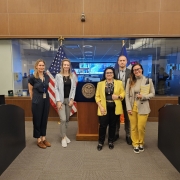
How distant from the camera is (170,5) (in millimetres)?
4801

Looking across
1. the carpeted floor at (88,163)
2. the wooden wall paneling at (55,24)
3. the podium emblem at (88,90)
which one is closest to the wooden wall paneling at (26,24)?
the wooden wall paneling at (55,24)

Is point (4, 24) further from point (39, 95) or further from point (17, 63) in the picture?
point (39, 95)

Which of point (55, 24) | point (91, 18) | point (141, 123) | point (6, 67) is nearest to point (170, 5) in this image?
point (91, 18)

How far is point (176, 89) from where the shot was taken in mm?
5289

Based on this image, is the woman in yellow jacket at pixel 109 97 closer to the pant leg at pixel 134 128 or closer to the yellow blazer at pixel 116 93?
the yellow blazer at pixel 116 93

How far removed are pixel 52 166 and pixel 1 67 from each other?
3830 mm

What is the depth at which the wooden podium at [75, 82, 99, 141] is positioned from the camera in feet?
11.4

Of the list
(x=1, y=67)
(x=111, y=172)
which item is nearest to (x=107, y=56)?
(x=1, y=67)

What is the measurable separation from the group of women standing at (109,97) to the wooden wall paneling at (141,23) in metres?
2.39

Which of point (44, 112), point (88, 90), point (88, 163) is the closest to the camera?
point (88, 163)

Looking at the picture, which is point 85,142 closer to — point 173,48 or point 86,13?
point 86,13

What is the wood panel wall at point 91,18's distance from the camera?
482 cm

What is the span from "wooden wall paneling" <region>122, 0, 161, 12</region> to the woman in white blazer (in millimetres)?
2830

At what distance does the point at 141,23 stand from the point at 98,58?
1596 mm
